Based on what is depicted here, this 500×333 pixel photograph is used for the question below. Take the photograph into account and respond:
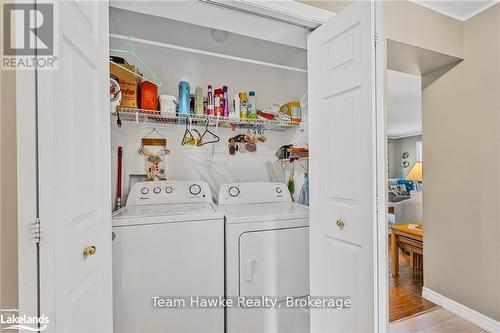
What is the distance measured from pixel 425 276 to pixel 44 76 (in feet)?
10.7

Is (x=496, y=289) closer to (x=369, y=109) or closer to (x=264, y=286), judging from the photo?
(x=264, y=286)

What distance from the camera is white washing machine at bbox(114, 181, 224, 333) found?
1367mm

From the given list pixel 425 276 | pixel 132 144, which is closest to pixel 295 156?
pixel 132 144

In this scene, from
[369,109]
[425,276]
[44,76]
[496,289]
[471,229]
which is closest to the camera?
[44,76]

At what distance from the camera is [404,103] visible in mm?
4039

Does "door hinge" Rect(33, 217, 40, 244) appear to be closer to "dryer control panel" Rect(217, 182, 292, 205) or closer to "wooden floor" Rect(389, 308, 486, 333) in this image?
"dryer control panel" Rect(217, 182, 292, 205)

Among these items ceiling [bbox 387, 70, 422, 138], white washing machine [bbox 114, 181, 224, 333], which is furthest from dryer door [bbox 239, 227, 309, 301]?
ceiling [bbox 387, 70, 422, 138]

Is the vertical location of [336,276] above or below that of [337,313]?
above

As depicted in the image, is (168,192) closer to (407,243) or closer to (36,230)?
(36,230)

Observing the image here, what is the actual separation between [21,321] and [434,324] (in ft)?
9.30

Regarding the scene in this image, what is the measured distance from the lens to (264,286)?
5.39ft

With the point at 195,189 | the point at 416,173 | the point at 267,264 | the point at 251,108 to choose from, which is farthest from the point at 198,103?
the point at 416,173

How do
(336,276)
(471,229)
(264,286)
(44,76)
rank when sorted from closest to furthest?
(44,76)
(336,276)
(264,286)
(471,229)

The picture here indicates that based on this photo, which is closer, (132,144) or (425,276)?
(132,144)
